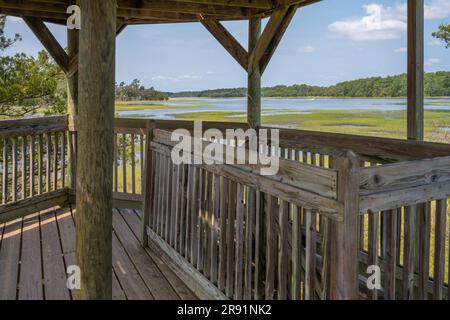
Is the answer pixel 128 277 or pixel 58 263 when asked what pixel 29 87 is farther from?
pixel 128 277

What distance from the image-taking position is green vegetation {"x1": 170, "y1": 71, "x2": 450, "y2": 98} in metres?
4.93

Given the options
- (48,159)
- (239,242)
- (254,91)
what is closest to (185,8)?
(254,91)

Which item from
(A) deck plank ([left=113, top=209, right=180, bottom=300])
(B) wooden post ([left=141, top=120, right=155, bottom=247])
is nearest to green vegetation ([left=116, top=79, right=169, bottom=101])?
(A) deck plank ([left=113, top=209, right=180, bottom=300])

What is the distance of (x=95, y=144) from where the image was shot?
6.87ft

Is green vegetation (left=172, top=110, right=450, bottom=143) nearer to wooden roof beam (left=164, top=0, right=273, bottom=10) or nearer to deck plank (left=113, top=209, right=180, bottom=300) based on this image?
wooden roof beam (left=164, top=0, right=273, bottom=10)

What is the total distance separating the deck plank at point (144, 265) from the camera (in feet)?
9.14

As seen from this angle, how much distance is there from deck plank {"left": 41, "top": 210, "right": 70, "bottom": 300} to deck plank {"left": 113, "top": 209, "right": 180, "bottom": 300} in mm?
569

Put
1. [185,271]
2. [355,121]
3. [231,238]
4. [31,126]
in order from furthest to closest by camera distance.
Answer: [355,121] → [31,126] → [185,271] → [231,238]

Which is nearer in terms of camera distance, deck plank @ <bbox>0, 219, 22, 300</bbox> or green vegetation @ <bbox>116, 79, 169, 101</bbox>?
deck plank @ <bbox>0, 219, 22, 300</bbox>

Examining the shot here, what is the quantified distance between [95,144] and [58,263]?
5.48 feet

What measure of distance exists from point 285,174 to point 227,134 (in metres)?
2.01

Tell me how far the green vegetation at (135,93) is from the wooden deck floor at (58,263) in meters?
5.15

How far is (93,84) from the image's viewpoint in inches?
80.4

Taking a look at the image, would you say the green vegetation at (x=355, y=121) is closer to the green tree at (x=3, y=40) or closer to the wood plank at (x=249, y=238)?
the wood plank at (x=249, y=238)
